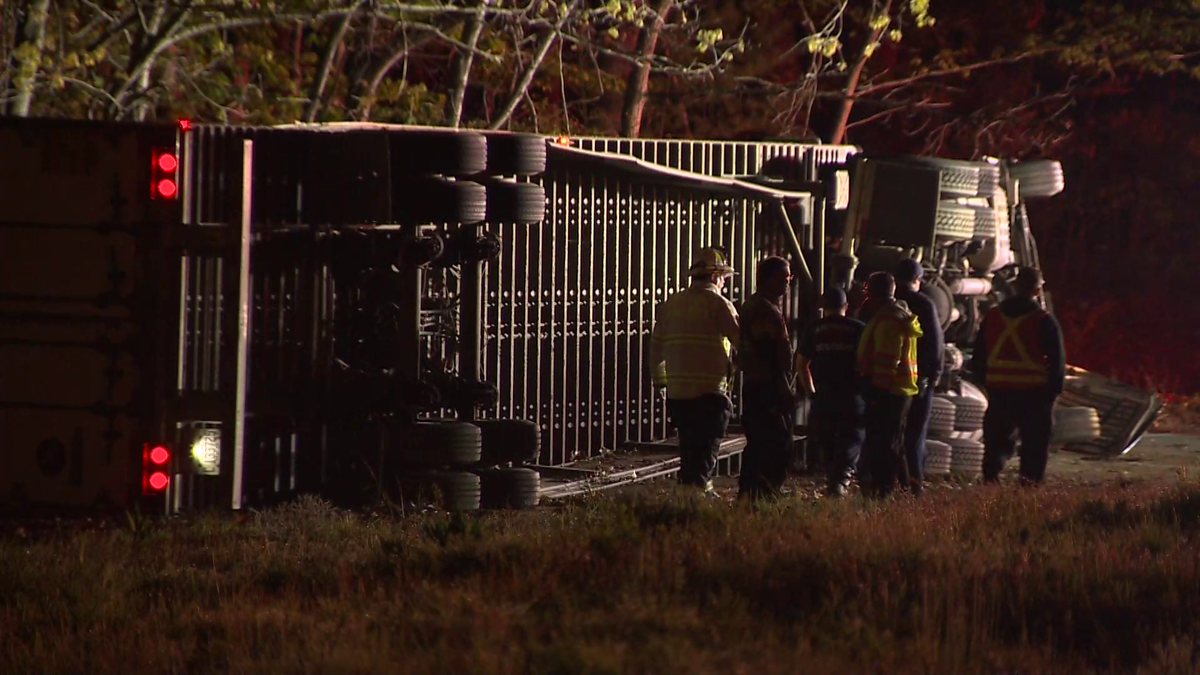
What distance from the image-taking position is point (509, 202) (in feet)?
40.2

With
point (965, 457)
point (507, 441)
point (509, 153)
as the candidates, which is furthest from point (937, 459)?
point (509, 153)

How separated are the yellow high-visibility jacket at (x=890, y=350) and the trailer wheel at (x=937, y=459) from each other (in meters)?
2.65

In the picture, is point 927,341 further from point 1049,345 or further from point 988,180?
point 988,180

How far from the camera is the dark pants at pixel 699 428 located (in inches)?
480

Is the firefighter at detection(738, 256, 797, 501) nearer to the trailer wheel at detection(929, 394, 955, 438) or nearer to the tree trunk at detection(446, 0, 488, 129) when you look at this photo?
the trailer wheel at detection(929, 394, 955, 438)

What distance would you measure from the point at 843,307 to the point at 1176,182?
52.0ft

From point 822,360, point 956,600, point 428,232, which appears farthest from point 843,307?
point 956,600

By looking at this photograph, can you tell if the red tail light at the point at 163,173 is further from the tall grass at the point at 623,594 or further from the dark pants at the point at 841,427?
the dark pants at the point at 841,427

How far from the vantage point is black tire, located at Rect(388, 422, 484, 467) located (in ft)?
39.7

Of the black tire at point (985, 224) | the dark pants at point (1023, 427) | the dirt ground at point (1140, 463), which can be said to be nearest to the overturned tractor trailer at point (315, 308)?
the dark pants at point (1023, 427)

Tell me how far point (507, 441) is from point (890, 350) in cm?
262

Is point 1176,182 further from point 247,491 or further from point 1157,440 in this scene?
point 247,491

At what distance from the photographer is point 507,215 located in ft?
40.2

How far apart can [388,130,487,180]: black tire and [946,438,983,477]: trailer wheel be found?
5809 mm
